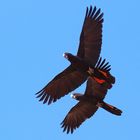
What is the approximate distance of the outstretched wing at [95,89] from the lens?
35188mm

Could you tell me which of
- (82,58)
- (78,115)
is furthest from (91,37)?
(78,115)

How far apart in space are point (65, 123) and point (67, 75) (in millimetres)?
2436

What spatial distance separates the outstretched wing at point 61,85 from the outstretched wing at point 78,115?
1165 millimetres

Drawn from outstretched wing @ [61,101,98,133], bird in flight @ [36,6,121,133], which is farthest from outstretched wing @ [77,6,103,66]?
outstretched wing @ [61,101,98,133]

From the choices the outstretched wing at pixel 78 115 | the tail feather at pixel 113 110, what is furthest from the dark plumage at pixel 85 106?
the tail feather at pixel 113 110

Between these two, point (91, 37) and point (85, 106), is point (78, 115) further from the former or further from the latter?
point (91, 37)

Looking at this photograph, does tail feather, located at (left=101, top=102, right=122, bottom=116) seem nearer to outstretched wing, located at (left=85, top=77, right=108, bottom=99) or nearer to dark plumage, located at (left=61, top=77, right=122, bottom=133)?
dark plumage, located at (left=61, top=77, right=122, bottom=133)

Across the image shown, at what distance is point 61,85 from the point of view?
1379 inches

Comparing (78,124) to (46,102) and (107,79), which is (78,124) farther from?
(107,79)

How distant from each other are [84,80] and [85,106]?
4.37 ft

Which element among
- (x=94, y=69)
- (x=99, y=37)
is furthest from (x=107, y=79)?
(x=99, y=37)

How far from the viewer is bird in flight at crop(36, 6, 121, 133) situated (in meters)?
33.3

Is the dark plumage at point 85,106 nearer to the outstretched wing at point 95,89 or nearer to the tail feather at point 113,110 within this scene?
the outstretched wing at point 95,89

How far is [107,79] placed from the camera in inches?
1256
